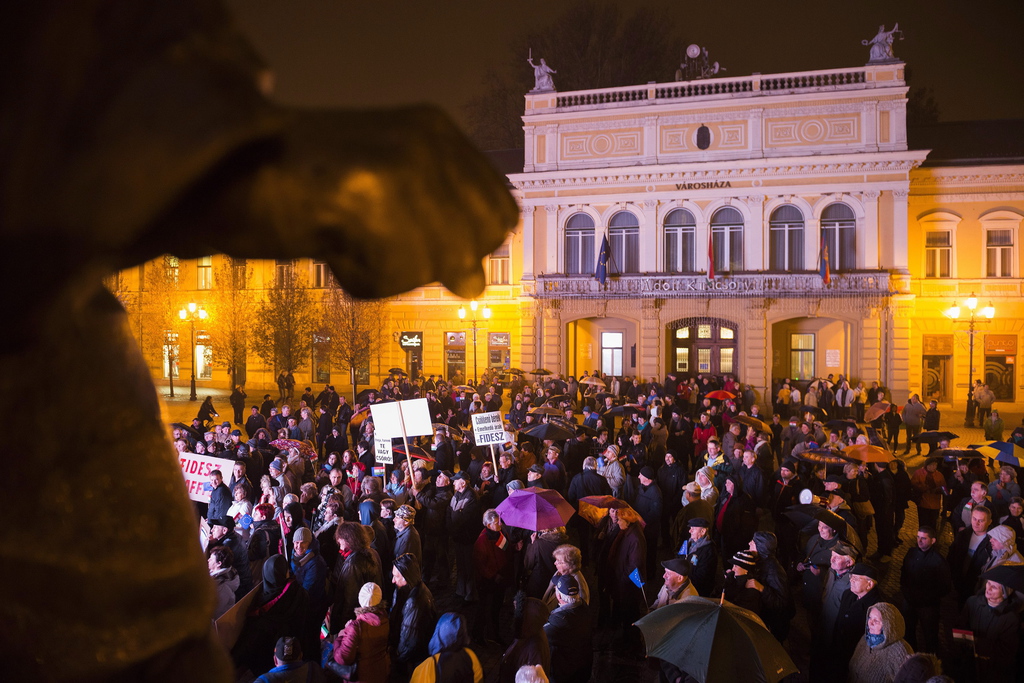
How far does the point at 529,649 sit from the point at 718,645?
130cm

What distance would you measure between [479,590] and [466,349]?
24.9 meters

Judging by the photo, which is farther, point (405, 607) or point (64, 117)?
point (405, 607)

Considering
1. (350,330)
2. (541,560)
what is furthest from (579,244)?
(541,560)

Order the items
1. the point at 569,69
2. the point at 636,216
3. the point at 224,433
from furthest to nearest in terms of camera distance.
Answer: the point at 569,69 → the point at 636,216 → the point at 224,433

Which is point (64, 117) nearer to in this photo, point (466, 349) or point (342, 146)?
point (342, 146)

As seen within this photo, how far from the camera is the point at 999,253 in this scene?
2753 centimetres

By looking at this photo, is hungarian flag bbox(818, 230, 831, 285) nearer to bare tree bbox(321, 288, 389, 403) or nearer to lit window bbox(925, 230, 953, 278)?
lit window bbox(925, 230, 953, 278)

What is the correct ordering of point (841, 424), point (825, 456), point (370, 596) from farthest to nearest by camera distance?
point (841, 424) → point (825, 456) → point (370, 596)

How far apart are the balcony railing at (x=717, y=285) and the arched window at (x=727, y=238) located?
2.83 feet

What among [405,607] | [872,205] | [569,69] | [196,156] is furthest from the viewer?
[569,69]

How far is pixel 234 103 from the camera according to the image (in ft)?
2.13

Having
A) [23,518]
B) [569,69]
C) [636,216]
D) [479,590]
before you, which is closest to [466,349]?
[636,216]

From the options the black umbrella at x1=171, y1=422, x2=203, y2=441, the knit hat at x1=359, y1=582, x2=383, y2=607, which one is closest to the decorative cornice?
the black umbrella at x1=171, y1=422, x2=203, y2=441

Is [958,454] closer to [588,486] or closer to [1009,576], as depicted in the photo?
[1009,576]
